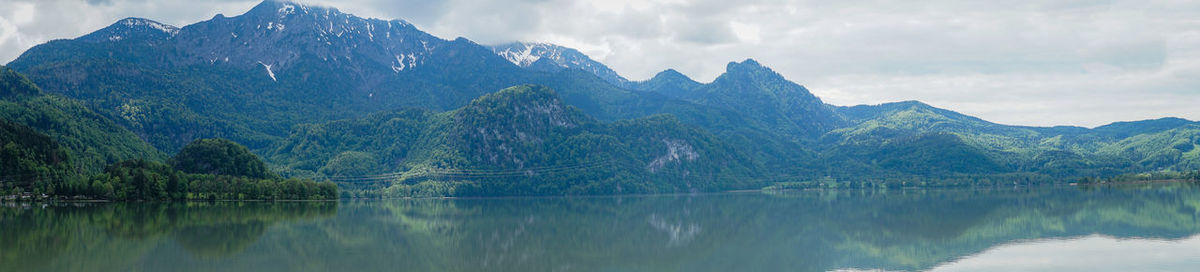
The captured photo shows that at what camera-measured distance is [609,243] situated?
2318 inches

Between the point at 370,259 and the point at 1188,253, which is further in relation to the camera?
the point at 370,259

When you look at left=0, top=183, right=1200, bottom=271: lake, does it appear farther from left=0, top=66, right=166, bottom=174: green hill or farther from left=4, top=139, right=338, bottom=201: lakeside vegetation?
left=0, top=66, right=166, bottom=174: green hill

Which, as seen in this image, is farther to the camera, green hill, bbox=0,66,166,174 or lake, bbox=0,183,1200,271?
green hill, bbox=0,66,166,174

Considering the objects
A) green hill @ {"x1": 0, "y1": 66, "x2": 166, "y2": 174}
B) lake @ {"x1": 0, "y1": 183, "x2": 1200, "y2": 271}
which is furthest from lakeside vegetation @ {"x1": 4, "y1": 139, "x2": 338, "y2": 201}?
lake @ {"x1": 0, "y1": 183, "x2": 1200, "y2": 271}

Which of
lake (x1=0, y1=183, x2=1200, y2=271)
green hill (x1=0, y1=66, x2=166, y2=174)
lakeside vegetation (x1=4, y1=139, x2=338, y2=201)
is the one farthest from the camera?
green hill (x1=0, y1=66, x2=166, y2=174)

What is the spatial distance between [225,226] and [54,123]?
125m

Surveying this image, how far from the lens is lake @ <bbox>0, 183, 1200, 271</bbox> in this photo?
Result: 141 feet

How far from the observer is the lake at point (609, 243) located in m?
42.9

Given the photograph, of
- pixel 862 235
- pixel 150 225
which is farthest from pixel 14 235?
pixel 862 235

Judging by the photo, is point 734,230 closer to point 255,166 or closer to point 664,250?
point 664,250

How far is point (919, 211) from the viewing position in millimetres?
92688

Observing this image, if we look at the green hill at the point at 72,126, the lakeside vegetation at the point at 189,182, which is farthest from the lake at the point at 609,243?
the green hill at the point at 72,126

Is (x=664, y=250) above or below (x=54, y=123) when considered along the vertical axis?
below

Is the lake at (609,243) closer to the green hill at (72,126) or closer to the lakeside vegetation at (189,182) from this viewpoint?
the lakeside vegetation at (189,182)
